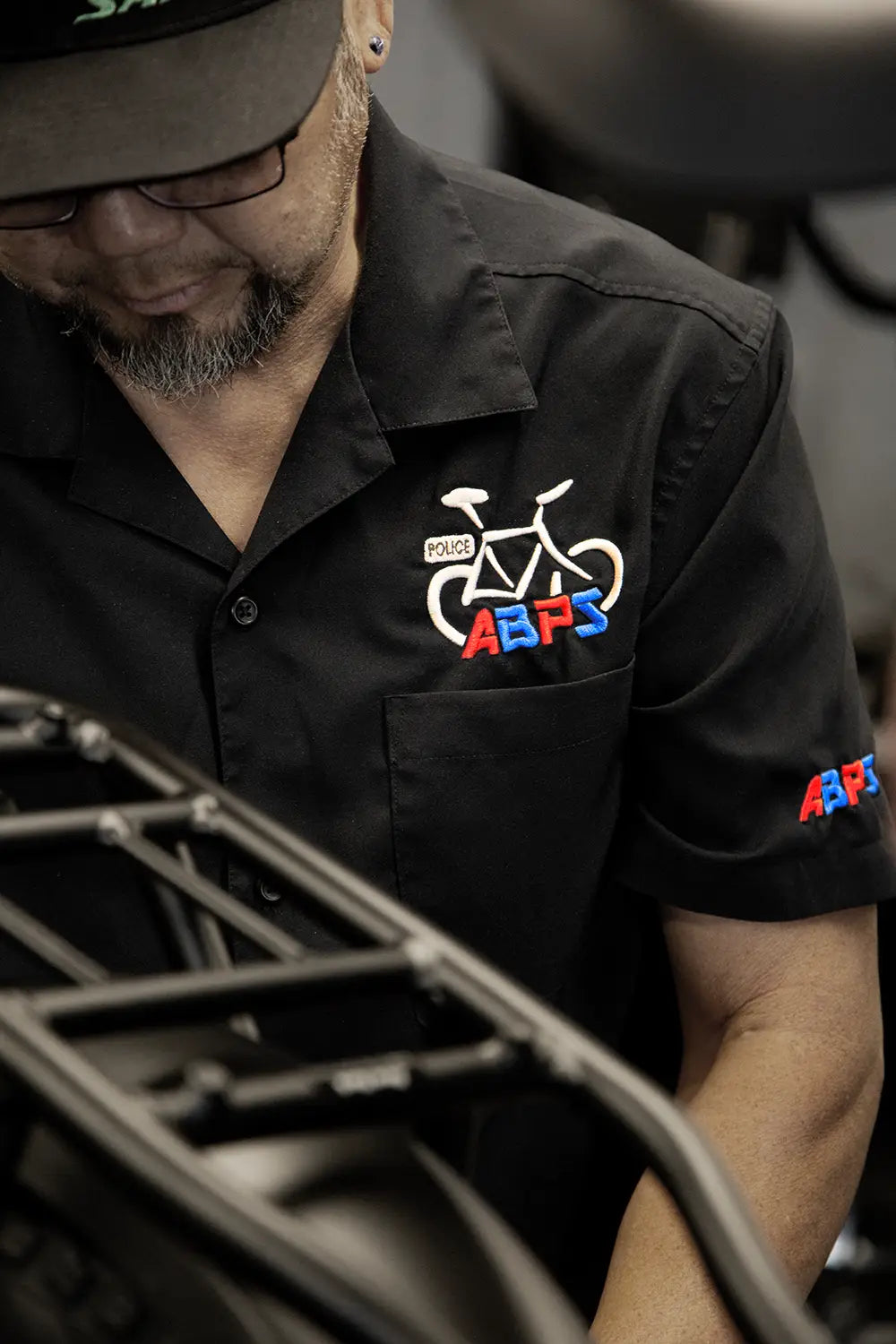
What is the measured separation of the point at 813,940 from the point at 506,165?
1.25 meters

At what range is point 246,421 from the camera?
1.07 metres

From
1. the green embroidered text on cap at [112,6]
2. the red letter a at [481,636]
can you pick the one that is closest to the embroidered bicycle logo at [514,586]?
the red letter a at [481,636]

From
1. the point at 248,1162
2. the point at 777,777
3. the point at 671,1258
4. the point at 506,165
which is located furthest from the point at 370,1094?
the point at 506,165

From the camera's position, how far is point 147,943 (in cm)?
106

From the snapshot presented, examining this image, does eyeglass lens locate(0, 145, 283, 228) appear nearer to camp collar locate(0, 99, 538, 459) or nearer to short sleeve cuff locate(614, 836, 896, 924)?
camp collar locate(0, 99, 538, 459)

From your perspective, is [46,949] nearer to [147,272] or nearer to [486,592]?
[147,272]

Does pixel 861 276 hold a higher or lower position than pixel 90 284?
lower

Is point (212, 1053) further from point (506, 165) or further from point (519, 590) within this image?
point (506, 165)

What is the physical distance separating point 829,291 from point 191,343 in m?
1.45

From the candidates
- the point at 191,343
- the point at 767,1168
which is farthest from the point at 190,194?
the point at 767,1168

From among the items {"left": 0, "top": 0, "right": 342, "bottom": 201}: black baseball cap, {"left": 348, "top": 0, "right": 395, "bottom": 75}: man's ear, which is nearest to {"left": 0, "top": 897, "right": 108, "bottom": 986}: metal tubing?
{"left": 0, "top": 0, "right": 342, "bottom": 201}: black baseball cap

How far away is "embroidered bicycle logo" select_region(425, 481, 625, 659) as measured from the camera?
106 cm

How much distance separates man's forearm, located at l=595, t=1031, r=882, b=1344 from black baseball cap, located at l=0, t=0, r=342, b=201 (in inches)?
25.2

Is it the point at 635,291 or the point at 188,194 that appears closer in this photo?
the point at 188,194
